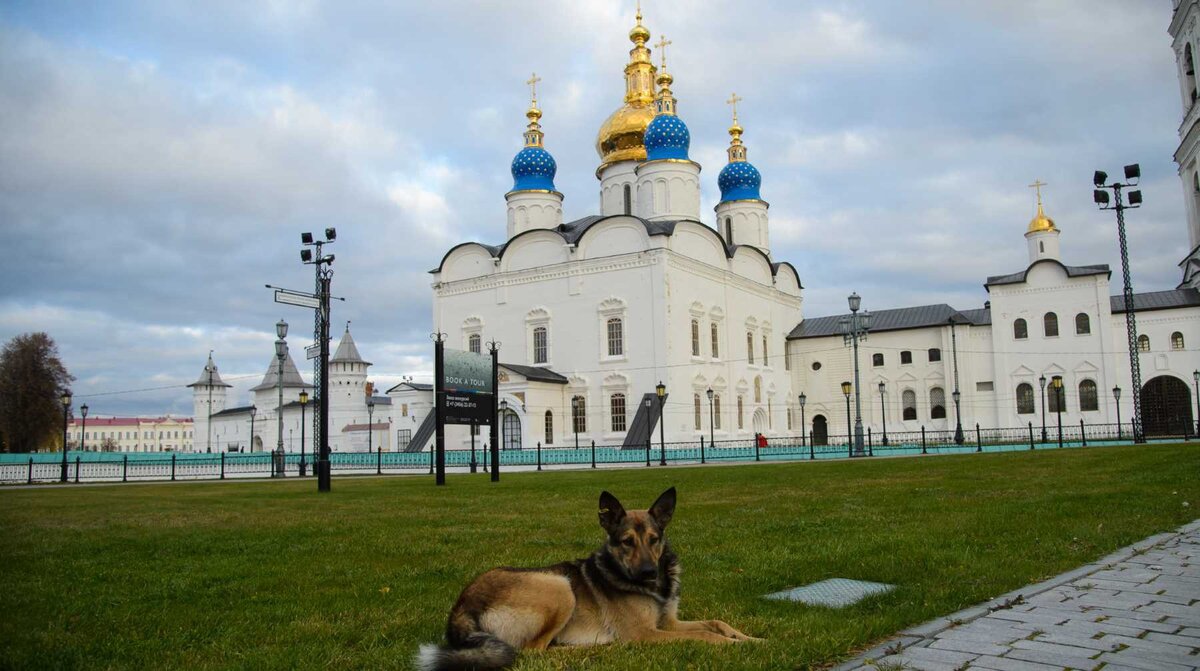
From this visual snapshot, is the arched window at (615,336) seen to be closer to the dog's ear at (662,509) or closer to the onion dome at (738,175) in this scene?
the onion dome at (738,175)

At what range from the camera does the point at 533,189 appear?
47.2 meters

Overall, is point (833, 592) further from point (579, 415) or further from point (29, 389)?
point (29, 389)

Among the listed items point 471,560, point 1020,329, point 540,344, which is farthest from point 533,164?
point 471,560

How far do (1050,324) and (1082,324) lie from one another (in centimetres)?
149

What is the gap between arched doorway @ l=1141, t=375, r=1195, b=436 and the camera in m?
42.8

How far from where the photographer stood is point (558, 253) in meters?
43.1

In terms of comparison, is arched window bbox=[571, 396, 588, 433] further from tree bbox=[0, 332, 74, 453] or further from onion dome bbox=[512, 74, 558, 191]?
tree bbox=[0, 332, 74, 453]

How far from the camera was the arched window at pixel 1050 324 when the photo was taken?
46219mm

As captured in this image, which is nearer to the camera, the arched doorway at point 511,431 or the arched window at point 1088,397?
the arched doorway at point 511,431

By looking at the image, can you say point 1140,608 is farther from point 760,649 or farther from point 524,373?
point 524,373

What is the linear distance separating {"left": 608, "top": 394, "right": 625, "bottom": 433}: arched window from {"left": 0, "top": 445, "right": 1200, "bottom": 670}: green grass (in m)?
25.7

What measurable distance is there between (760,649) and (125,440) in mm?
141201

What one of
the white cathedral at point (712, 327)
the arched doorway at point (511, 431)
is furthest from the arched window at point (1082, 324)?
the arched doorway at point (511, 431)

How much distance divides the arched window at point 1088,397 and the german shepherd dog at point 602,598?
4671cm
